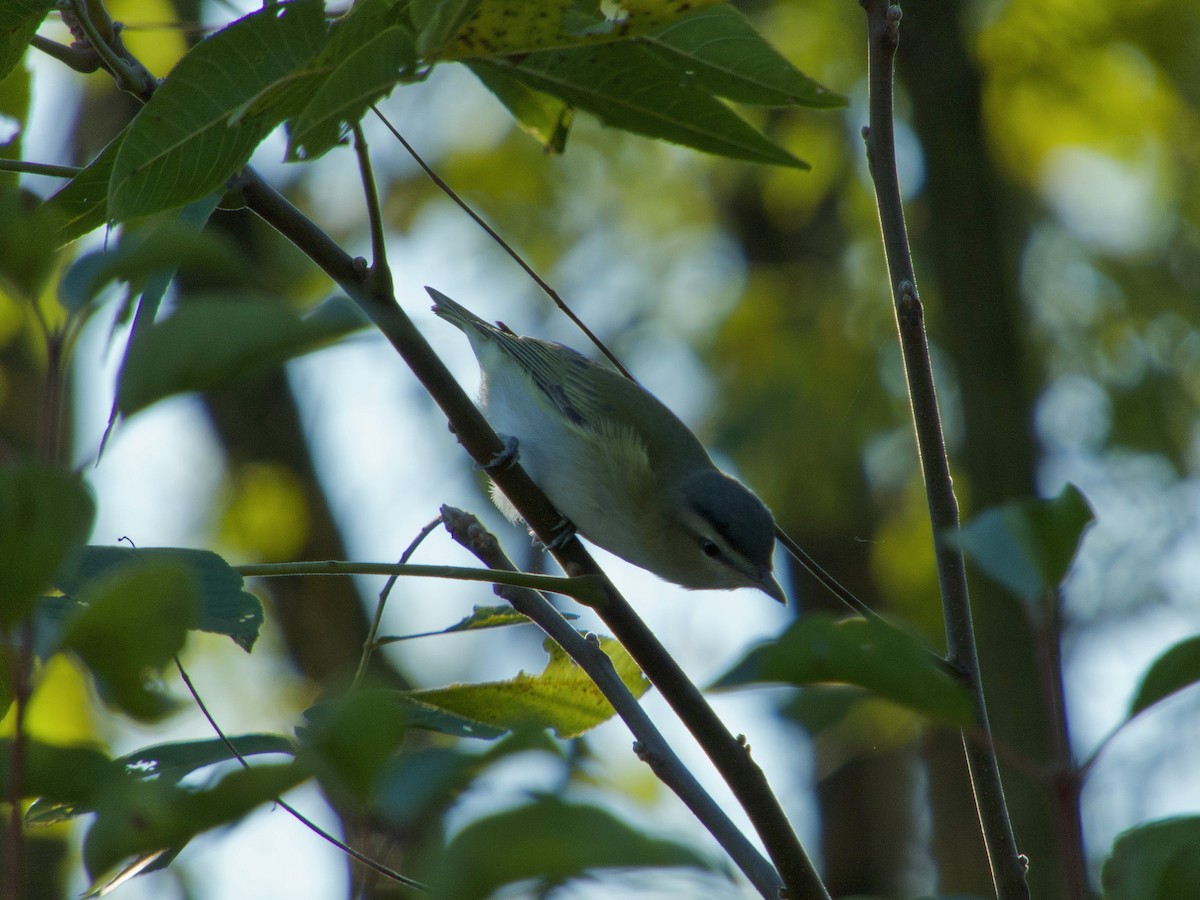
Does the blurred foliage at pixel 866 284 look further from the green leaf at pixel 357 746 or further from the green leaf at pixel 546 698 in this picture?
the green leaf at pixel 357 746

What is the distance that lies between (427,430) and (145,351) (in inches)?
286

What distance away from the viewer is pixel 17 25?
1448 millimetres

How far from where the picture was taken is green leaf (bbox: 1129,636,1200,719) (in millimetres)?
808

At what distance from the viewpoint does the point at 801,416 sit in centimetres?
663

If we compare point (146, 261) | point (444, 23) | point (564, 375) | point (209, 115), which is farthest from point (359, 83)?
point (564, 375)

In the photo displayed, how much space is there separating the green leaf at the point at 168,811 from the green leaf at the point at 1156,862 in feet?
2.06

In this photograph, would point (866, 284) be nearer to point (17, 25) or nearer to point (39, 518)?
point (17, 25)

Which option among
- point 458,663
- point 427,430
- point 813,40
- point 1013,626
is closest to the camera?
point 1013,626

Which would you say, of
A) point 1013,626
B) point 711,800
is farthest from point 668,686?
point 1013,626

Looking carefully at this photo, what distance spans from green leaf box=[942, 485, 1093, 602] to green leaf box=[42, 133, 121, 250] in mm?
1035

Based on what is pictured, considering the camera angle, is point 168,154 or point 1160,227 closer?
point 168,154

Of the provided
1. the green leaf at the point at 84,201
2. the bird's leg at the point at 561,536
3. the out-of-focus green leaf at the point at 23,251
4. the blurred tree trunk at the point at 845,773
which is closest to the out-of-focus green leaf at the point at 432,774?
the out-of-focus green leaf at the point at 23,251

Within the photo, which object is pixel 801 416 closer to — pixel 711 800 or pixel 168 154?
pixel 711 800

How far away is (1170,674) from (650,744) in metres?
0.95
